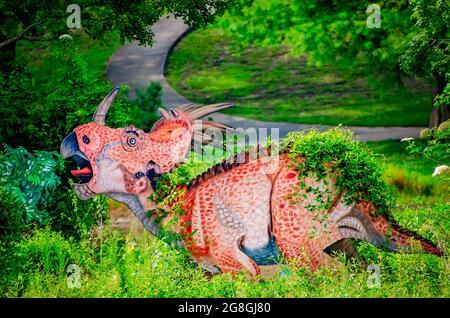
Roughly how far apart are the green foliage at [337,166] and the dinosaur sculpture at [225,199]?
0.08 meters

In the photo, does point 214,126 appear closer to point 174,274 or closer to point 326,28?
point 174,274

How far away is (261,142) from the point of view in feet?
32.4

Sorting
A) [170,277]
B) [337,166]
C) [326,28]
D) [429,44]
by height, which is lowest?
[170,277]

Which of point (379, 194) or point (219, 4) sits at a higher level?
point (219, 4)

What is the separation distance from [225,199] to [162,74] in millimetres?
16909

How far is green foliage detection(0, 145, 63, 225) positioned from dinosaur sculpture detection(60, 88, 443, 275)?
1362 mm

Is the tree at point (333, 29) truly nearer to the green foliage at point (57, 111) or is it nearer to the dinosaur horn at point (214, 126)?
the green foliage at point (57, 111)

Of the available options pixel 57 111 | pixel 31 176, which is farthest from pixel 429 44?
pixel 31 176

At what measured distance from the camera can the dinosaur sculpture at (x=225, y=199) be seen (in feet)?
29.5

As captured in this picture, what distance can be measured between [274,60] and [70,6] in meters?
15.9

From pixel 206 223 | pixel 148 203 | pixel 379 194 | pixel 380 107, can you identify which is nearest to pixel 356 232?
pixel 379 194

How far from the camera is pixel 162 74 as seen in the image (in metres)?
25.8

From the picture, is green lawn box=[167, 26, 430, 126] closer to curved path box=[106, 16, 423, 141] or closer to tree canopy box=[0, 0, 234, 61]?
curved path box=[106, 16, 423, 141]
